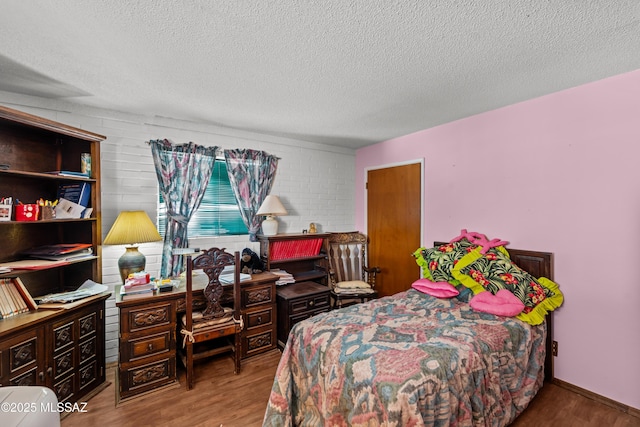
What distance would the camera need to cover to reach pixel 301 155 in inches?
151

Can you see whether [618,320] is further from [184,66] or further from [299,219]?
[184,66]

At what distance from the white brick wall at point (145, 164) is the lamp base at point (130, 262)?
29cm

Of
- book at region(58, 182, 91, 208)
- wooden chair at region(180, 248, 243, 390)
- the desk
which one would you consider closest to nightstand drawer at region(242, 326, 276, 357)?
wooden chair at region(180, 248, 243, 390)

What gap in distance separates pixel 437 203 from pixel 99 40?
315cm

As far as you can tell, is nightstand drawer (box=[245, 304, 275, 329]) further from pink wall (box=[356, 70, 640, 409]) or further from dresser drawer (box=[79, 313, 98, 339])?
pink wall (box=[356, 70, 640, 409])

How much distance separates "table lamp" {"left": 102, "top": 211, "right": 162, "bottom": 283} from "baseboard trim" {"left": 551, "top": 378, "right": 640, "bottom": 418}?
3607 millimetres

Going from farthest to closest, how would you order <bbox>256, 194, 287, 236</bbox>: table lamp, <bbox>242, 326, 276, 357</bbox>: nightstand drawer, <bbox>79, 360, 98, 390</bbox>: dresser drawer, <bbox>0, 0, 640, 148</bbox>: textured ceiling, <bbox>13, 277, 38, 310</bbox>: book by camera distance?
<bbox>256, 194, 287, 236</bbox>: table lamp, <bbox>242, 326, 276, 357</bbox>: nightstand drawer, <bbox>79, 360, 98, 390</bbox>: dresser drawer, <bbox>13, 277, 38, 310</bbox>: book, <bbox>0, 0, 640, 148</bbox>: textured ceiling

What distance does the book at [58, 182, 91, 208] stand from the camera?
237cm

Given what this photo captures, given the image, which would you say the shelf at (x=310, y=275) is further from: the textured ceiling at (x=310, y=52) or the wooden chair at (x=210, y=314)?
the textured ceiling at (x=310, y=52)

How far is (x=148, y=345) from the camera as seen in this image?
A: 2291 mm

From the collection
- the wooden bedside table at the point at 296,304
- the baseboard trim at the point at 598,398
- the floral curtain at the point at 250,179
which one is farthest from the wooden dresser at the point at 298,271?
the baseboard trim at the point at 598,398

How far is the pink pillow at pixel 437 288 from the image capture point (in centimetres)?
256

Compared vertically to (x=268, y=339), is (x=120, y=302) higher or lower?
higher

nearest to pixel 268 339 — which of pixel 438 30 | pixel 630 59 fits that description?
pixel 438 30
